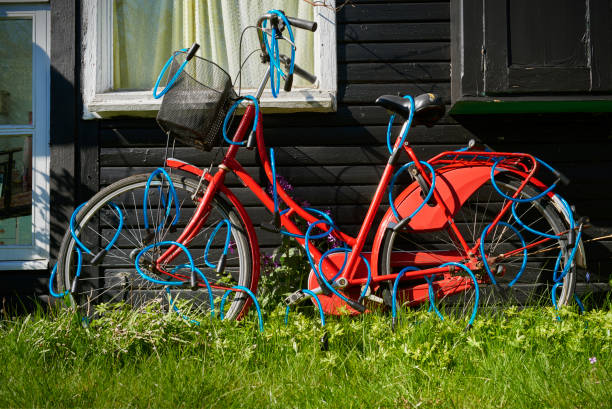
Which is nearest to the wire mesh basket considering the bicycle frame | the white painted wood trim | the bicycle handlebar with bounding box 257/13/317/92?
the bicycle frame

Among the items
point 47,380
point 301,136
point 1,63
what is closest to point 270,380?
point 47,380

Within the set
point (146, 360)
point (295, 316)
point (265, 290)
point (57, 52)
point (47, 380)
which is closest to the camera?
point (47, 380)

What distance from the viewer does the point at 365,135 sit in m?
3.21

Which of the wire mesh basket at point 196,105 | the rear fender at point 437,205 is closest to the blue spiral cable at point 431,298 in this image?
the rear fender at point 437,205

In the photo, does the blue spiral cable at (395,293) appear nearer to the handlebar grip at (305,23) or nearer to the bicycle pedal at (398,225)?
the bicycle pedal at (398,225)

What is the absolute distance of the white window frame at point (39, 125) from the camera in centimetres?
320

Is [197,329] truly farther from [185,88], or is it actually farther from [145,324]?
[185,88]

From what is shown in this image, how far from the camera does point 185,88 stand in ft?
7.97

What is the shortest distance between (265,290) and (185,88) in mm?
1186

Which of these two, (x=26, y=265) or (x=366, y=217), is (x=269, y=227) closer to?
(x=366, y=217)

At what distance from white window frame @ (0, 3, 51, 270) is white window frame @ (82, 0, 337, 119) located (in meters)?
0.26

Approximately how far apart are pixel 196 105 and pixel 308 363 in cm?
128

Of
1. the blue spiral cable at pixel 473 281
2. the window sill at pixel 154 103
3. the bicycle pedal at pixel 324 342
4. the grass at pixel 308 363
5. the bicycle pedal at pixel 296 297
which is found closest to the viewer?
the grass at pixel 308 363

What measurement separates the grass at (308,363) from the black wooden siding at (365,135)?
889 millimetres
